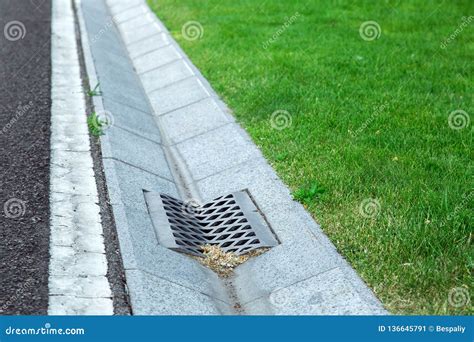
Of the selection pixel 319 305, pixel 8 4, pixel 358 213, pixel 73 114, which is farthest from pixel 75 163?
pixel 8 4

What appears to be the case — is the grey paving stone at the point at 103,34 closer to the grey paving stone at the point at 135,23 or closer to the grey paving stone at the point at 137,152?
the grey paving stone at the point at 135,23

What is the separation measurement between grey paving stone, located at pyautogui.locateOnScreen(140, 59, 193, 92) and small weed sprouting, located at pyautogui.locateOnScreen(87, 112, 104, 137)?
7.44ft

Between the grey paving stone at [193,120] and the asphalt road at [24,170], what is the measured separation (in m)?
1.34

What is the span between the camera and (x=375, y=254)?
571 cm

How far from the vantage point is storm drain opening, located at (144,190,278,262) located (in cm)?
639

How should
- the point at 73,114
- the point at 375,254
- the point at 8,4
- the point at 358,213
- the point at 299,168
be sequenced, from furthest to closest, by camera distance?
the point at 8,4, the point at 73,114, the point at 299,168, the point at 358,213, the point at 375,254

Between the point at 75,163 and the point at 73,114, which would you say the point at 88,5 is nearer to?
the point at 73,114

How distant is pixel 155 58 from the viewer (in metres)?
12.2

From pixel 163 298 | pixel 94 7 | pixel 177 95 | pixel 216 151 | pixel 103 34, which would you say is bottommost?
pixel 94 7

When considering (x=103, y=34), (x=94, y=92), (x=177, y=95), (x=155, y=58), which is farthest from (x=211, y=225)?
(x=103, y=34)

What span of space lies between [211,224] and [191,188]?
89cm

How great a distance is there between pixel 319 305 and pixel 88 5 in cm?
1273
